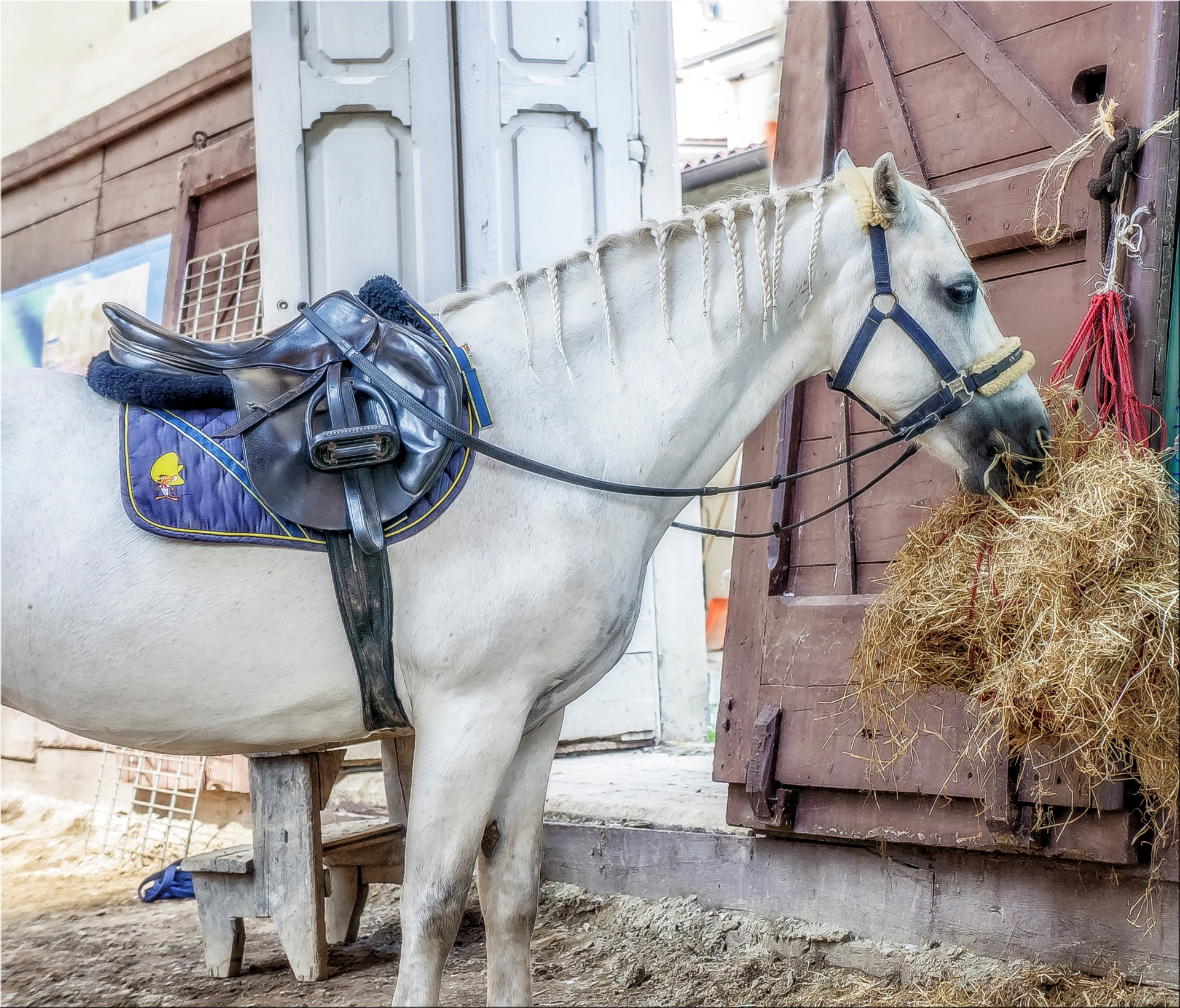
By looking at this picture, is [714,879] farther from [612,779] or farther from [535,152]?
[535,152]

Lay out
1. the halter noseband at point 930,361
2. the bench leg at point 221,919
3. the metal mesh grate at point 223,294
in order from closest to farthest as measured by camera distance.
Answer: the halter noseband at point 930,361, the bench leg at point 221,919, the metal mesh grate at point 223,294

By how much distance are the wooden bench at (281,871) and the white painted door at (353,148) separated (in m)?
1.78

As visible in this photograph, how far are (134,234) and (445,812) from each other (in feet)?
16.2

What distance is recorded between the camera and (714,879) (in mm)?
3074

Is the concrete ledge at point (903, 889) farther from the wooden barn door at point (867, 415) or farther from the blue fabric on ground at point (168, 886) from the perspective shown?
the blue fabric on ground at point (168, 886)

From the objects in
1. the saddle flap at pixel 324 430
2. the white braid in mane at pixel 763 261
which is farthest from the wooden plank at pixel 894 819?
the saddle flap at pixel 324 430

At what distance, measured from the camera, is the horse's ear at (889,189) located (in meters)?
1.93

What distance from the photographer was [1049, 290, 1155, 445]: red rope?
228 centimetres

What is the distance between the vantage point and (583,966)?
2.93m

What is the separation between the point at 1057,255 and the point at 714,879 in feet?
6.53

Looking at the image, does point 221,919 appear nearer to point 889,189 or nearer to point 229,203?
point 889,189

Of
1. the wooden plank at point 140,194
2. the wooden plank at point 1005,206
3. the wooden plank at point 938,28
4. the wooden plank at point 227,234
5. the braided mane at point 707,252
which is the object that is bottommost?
the braided mane at point 707,252

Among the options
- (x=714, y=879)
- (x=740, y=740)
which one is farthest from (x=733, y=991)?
(x=740, y=740)

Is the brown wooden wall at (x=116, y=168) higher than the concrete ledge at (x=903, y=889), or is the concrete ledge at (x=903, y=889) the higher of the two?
the brown wooden wall at (x=116, y=168)
